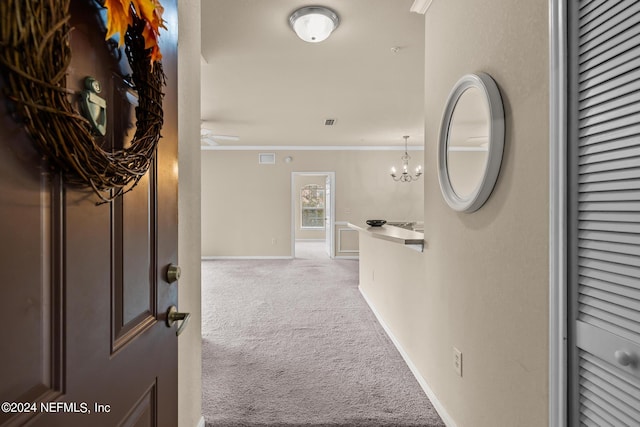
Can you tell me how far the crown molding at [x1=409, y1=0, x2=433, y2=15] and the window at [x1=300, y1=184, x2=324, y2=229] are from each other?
8851 mm

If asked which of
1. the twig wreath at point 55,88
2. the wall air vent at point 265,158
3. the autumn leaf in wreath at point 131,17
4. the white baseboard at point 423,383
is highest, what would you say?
the wall air vent at point 265,158

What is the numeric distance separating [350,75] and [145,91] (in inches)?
115

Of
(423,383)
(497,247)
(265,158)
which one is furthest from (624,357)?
(265,158)

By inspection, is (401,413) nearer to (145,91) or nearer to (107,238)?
(107,238)

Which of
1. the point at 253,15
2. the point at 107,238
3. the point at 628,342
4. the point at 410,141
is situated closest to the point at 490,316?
the point at 628,342

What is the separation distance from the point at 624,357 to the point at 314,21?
7.65ft

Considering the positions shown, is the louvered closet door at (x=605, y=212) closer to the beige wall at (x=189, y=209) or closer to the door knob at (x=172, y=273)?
the door knob at (x=172, y=273)

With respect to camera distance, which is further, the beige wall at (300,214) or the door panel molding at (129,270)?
the beige wall at (300,214)

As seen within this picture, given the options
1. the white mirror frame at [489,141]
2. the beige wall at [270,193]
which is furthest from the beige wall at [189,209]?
the beige wall at [270,193]

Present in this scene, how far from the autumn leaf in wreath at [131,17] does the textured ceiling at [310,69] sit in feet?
5.48

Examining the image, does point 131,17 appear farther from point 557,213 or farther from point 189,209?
point 557,213

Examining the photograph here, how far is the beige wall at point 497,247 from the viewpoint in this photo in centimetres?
107

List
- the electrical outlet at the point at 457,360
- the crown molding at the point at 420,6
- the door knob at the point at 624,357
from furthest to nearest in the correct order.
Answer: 1. the crown molding at the point at 420,6
2. the electrical outlet at the point at 457,360
3. the door knob at the point at 624,357

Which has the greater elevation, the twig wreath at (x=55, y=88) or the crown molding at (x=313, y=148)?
the crown molding at (x=313, y=148)
